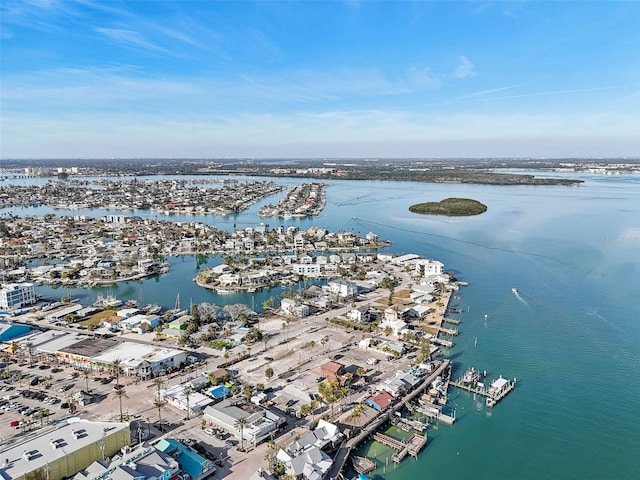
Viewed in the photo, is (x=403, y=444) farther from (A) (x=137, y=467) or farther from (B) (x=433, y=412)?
(A) (x=137, y=467)

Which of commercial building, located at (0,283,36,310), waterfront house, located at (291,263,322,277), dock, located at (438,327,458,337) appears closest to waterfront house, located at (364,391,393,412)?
dock, located at (438,327,458,337)

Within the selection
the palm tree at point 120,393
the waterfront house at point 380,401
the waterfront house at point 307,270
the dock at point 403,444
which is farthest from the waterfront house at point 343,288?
the palm tree at point 120,393

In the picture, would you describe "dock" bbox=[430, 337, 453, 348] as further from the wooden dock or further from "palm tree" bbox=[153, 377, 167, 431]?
"palm tree" bbox=[153, 377, 167, 431]

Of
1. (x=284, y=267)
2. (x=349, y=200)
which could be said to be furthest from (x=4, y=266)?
(x=349, y=200)

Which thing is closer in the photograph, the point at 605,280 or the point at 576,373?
A: the point at 576,373

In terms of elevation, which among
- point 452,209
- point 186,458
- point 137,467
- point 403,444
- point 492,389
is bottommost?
point 403,444

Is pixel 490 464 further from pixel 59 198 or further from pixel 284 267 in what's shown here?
pixel 59 198

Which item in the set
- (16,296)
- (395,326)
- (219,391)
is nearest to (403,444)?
(219,391)
